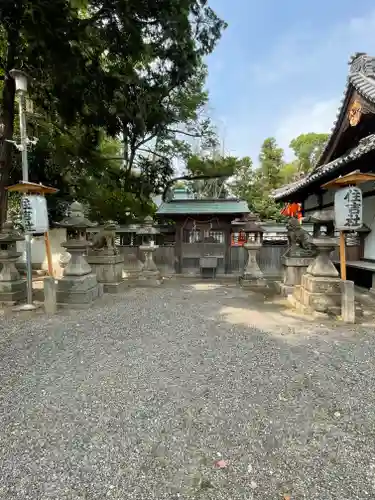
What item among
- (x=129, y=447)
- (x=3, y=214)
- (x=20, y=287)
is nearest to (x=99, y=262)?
(x=20, y=287)

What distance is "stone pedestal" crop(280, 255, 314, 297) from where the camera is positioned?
7.46 metres

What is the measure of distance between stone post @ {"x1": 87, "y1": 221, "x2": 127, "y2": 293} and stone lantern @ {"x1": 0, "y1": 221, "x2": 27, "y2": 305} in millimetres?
1971

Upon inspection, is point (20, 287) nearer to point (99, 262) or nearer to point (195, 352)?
point (99, 262)

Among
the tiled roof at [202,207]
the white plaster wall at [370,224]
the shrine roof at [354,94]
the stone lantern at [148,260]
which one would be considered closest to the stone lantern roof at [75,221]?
the stone lantern at [148,260]

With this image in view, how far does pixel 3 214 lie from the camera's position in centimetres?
857

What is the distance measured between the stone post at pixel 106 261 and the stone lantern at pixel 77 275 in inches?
48.8

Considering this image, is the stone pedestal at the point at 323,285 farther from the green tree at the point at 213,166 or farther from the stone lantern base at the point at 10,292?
the green tree at the point at 213,166

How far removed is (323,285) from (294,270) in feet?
7.34

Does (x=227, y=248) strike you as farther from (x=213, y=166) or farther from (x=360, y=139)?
(x=360, y=139)

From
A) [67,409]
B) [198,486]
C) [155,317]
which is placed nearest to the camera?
[198,486]

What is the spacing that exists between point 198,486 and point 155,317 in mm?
3876

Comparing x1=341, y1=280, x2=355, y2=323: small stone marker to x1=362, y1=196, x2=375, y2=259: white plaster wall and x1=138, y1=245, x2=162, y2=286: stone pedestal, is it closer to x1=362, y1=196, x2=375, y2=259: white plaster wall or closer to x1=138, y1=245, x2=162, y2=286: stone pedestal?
x1=362, y1=196, x2=375, y2=259: white plaster wall

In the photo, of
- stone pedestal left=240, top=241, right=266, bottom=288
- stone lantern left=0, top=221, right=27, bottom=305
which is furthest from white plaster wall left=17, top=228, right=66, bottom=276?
stone pedestal left=240, top=241, right=266, bottom=288

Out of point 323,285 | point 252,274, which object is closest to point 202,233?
point 252,274
